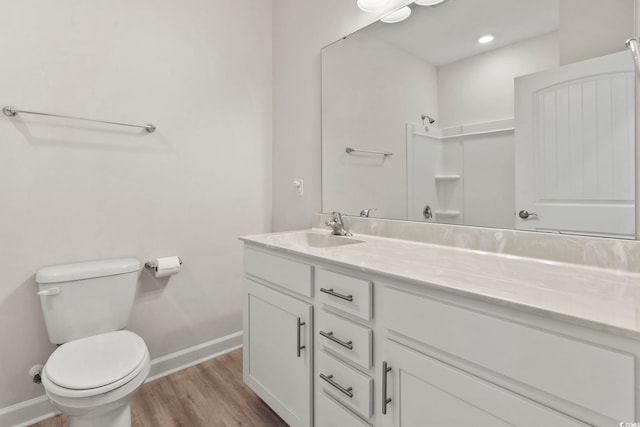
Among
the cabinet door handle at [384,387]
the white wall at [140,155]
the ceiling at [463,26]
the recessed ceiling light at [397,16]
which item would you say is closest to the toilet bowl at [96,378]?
the white wall at [140,155]

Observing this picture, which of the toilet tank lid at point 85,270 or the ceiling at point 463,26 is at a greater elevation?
the ceiling at point 463,26

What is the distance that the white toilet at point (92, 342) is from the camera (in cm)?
115

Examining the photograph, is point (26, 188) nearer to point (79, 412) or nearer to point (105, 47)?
point (105, 47)

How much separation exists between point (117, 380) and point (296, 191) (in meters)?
1.44

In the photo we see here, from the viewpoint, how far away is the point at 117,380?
118cm

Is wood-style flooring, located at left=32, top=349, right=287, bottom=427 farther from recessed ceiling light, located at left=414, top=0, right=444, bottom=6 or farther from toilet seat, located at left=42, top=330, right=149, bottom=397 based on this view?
recessed ceiling light, located at left=414, top=0, right=444, bottom=6

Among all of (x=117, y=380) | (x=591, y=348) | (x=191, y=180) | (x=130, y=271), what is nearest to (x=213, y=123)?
(x=191, y=180)

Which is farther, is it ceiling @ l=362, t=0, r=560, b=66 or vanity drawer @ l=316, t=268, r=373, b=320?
ceiling @ l=362, t=0, r=560, b=66

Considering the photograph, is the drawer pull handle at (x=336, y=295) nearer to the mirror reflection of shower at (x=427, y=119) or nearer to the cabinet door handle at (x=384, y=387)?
the cabinet door handle at (x=384, y=387)

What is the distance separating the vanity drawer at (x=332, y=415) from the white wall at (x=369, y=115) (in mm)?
913

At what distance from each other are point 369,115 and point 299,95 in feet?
2.08

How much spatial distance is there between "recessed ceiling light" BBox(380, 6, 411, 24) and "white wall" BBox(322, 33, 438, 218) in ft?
0.34

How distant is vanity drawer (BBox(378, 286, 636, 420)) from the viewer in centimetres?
59

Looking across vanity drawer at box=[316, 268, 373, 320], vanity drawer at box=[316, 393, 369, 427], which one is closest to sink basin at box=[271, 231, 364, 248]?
vanity drawer at box=[316, 268, 373, 320]
